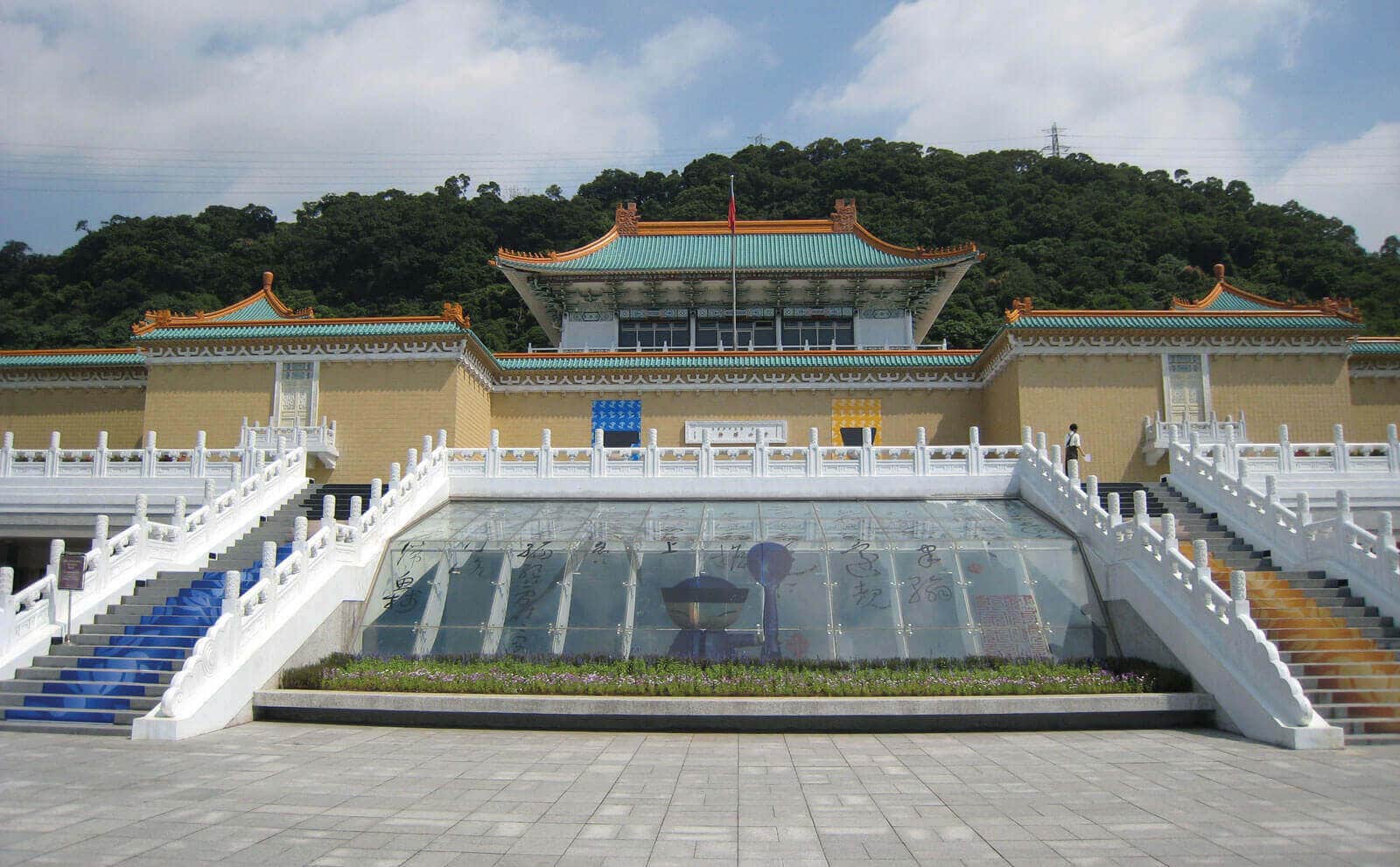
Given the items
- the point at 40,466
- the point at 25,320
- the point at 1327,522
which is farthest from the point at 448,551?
Result: the point at 25,320

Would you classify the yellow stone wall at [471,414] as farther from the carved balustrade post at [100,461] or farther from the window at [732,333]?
the carved balustrade post at [100,461]

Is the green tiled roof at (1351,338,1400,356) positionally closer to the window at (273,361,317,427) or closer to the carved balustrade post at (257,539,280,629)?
the carved balustrade post at (257,539,280,629)

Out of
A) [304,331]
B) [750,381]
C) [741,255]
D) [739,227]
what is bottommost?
[750,381]

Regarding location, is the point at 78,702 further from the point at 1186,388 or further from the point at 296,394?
the point at 1186,388

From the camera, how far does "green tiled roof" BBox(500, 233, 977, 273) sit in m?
31.1

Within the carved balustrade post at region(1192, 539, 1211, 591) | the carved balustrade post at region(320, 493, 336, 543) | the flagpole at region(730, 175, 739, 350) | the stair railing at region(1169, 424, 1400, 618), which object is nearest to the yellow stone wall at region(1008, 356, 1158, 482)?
the stair railing at region(1169, 424, 1400, 618)

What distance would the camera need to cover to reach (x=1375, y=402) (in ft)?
91.3

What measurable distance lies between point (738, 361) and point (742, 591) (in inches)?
493

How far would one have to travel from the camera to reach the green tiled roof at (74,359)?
96.5 ft

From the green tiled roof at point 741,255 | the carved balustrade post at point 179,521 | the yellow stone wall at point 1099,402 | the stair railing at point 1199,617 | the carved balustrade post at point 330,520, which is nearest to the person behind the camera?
the stair railing at point 1199,617

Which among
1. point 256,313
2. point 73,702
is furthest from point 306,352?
point 73,702

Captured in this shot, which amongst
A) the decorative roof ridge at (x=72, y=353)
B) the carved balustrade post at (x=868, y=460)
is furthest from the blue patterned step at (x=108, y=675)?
the decorative roof ridge at (x=72, y=353)

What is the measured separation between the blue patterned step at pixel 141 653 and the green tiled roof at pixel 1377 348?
30240 mm

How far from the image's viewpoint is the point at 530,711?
42.9ft
